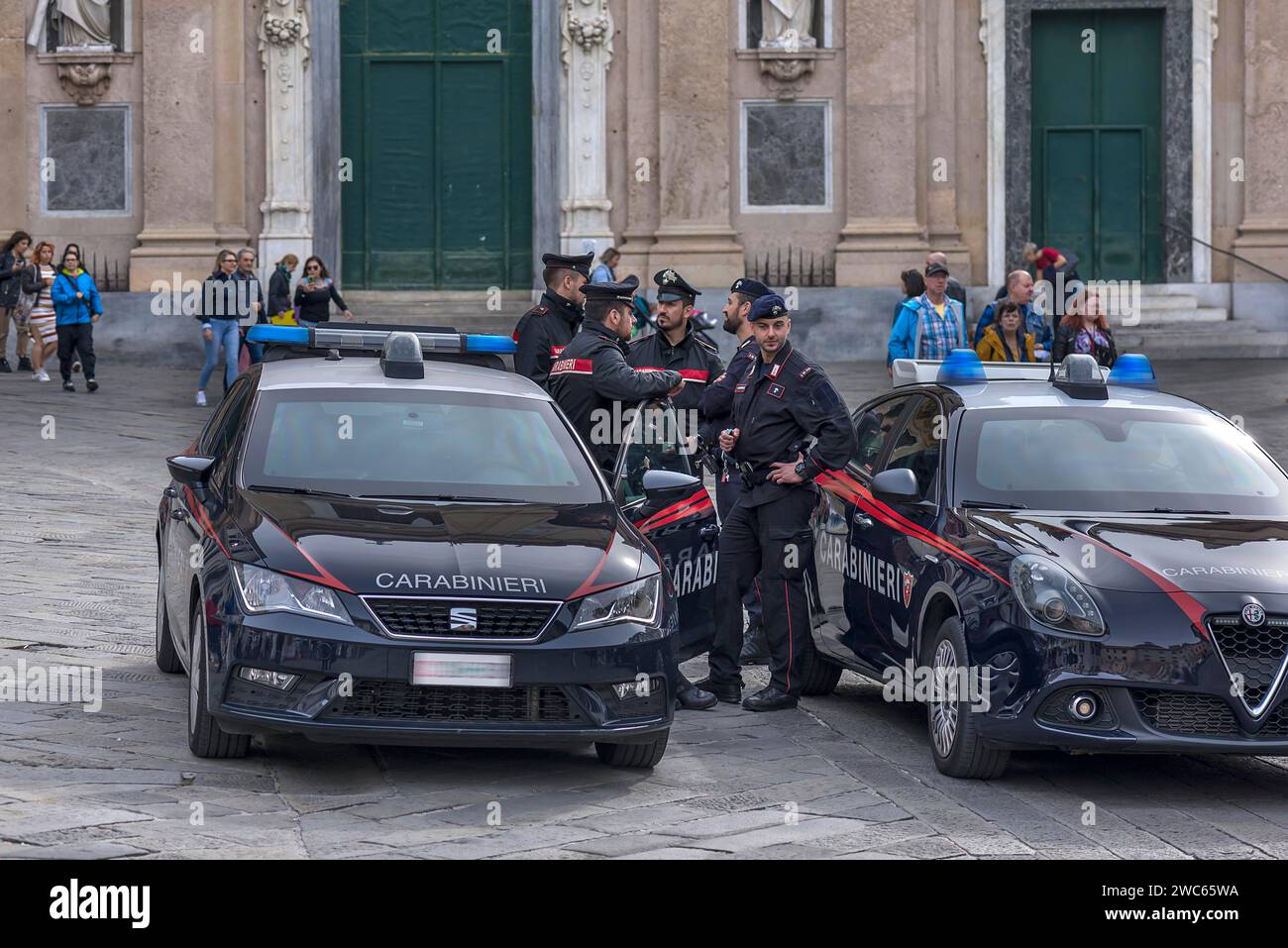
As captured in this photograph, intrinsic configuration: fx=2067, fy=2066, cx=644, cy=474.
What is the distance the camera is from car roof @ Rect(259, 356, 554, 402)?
8555mm

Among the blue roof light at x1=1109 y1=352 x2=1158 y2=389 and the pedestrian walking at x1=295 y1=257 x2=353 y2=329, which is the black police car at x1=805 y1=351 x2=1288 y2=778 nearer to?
the blue roof light at x1=1109 y1=352 x2=1158 y2=389

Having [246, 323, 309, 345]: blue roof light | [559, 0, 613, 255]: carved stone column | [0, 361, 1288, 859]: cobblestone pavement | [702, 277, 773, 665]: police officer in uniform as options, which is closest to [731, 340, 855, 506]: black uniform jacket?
[702, 277, 773, 665]: police officer in uniform

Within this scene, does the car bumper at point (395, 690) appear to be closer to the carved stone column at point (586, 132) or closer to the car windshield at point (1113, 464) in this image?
the car windshield at point (1113, 464)

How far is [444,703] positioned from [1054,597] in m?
2.23

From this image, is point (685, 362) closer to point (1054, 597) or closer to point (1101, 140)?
point (1054, 597)

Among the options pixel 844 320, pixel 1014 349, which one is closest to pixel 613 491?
pixel 1014 349

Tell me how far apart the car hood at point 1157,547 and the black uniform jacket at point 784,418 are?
98 centimetres

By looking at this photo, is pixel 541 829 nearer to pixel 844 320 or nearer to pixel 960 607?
pixel 960 607

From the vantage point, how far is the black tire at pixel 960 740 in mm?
7648

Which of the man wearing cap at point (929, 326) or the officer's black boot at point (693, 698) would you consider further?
the man wearing cap at point (929, 326)

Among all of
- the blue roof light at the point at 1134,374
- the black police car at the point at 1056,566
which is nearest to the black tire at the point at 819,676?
the black police car at the point at 1056,566

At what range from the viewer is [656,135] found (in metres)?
24.6

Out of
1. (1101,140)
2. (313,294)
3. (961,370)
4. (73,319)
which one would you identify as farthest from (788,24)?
(961,370)

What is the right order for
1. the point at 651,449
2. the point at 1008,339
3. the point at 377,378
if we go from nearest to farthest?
the point at 377,378
the point at 651,449
the point at 1008,339
